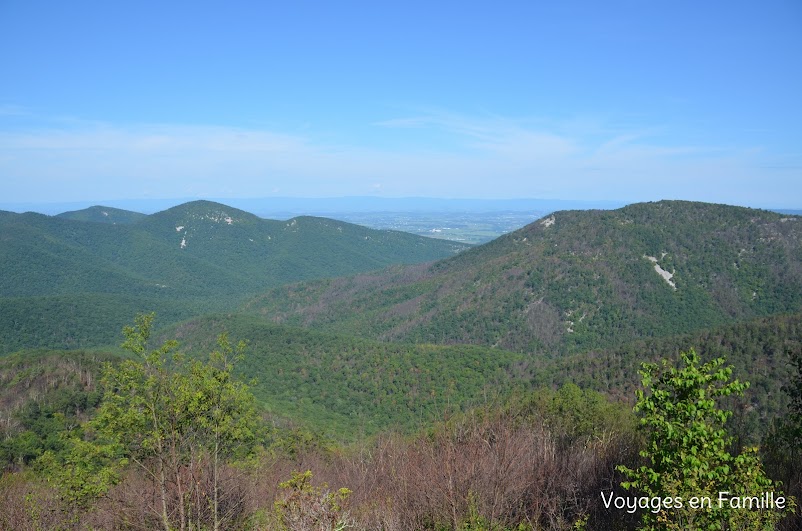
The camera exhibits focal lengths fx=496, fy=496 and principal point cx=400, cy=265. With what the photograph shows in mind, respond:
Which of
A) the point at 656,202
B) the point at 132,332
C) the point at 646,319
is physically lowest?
A: the point at 646,319

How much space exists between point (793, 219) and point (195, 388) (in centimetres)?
13557

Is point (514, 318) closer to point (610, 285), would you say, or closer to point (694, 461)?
point (610, 285)

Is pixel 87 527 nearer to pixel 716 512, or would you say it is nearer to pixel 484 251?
pixel 716 512

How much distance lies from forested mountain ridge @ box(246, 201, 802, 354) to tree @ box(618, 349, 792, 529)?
289 feet

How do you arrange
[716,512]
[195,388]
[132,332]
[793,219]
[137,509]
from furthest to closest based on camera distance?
[793,219] < [137,509] < [195,388] < [132,332] < [716,512]

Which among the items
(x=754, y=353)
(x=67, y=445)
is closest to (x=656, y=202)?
(x=754, y=353)

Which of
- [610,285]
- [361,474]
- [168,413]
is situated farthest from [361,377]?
[168,413]

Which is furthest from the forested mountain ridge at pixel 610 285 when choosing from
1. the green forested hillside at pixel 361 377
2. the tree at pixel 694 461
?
the tree at pixel 694 461

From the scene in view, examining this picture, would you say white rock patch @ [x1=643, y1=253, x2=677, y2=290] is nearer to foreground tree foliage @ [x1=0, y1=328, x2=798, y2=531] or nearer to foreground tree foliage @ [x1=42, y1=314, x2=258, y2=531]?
foreground tree foliage @ [x1=0, y1=328, x2=798, y2=531]

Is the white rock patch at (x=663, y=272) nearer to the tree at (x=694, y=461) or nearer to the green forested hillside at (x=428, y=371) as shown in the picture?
the green forested hillside at (x=428, y=371)

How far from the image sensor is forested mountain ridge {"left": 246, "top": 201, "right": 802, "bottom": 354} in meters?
97.8

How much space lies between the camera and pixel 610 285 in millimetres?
104938

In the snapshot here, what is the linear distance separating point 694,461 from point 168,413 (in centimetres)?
1262

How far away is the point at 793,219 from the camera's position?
111 m
